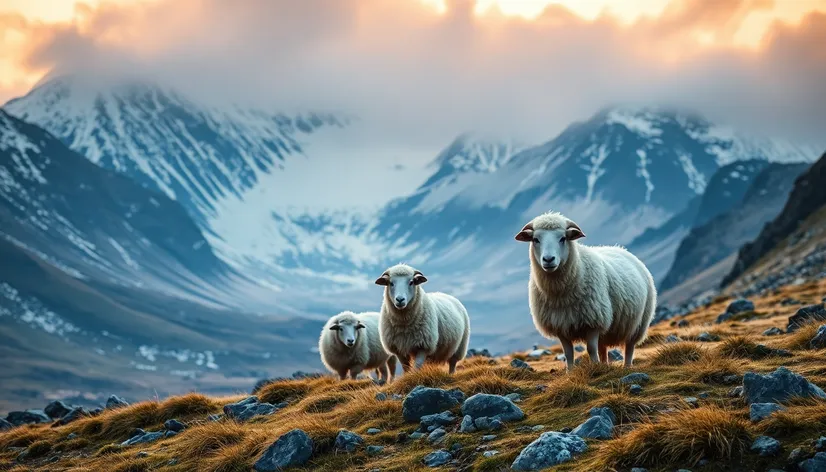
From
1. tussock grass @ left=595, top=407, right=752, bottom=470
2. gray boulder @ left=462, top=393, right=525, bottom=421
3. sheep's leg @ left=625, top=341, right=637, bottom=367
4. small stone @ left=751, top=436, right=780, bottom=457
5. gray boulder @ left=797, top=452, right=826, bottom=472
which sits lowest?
gray boulder @ left=797, top=452, right=826, bottom=472

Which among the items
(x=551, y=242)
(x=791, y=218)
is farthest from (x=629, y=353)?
(x=791, y=218)

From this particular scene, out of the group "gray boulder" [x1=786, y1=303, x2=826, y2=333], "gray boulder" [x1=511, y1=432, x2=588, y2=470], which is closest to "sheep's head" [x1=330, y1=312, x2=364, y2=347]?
"gray boulder" [x1=786, y1=303, x2=826, y2=333]

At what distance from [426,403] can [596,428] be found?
357cm

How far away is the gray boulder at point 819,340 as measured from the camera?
14852mm

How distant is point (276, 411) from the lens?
1767 centimetres

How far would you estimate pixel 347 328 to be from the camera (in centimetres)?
2500

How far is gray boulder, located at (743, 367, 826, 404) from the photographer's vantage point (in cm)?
1093

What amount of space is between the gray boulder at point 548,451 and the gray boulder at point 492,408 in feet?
6.10

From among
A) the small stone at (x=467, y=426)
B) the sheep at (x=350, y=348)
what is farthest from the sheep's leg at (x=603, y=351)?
the sheep at (x=350, y=348)

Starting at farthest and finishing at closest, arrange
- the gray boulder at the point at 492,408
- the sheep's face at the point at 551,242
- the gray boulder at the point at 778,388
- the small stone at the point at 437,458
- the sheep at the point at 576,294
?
1. the sheep at the point at 576,294
2. the sheep's face at the point at 551,242
3. the gray boulder at the point at 492,408
4. the small stone at the point at 437,458
5. the gray boulder at the point at 778,388

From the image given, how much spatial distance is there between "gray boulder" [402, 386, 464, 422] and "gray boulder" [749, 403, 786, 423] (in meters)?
5.16

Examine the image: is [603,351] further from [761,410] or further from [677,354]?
[761,410]

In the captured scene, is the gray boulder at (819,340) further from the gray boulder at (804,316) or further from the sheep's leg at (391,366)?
the sheep's leg at (391,366)

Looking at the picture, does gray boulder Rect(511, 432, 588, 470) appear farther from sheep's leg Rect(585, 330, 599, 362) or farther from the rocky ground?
sheep's leg Rect(585, 330, 599, 362)
